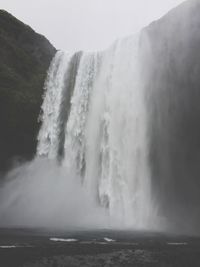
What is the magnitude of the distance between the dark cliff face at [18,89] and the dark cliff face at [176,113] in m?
9.05

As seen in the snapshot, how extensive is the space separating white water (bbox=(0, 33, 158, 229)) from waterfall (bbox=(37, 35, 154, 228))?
0.21ft

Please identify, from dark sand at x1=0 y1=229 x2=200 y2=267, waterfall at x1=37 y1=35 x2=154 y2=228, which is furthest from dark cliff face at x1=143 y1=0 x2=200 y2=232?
dark sand at x1=0 y1=229 x2=200 y2=267

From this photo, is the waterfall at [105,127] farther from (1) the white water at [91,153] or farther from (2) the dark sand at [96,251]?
(2) the dark sand at [96,251]

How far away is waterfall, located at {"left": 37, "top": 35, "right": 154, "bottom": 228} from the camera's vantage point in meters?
27.5

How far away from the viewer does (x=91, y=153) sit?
97.7 feet

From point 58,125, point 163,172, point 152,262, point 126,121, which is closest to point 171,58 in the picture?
point 126,121

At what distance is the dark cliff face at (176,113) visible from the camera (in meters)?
25.9

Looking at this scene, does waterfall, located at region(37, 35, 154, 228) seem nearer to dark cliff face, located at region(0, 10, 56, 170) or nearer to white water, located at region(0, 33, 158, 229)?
white water, located at region(0, 33, 158, 229)

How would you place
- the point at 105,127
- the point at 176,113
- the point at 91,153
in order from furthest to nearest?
the point at 91,153 → the point at 105,127 → the point at 176,113

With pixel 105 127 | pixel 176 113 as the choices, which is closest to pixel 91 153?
pixel 105 127

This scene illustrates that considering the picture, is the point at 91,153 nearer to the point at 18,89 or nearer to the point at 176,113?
the point at 176,113

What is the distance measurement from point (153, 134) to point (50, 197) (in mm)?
8925

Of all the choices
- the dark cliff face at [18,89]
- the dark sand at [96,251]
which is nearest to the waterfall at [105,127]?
the dark cliff face at [18,89]

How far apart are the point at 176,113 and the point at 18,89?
1203 centimetres
